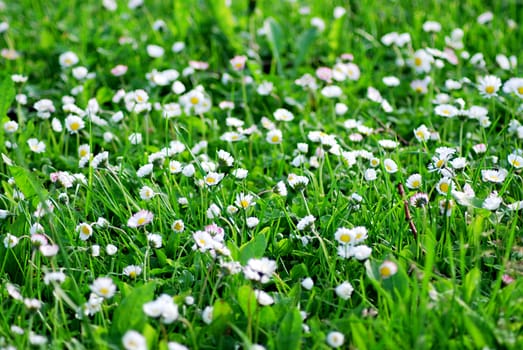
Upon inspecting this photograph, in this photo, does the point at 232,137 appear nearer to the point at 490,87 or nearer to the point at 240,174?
the point at 240,174

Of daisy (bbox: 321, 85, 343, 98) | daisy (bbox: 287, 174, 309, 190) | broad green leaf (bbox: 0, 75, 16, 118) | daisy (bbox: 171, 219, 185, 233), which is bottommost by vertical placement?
daisy (bbox: 171, 219, 185, 233)

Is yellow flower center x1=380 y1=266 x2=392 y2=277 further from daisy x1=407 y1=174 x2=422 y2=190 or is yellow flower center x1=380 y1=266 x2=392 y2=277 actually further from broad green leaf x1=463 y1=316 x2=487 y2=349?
daisy x1=407 y1=174 x2=422 y2=190

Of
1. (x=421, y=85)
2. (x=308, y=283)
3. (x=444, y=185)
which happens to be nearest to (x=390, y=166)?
(x=444, y=185)

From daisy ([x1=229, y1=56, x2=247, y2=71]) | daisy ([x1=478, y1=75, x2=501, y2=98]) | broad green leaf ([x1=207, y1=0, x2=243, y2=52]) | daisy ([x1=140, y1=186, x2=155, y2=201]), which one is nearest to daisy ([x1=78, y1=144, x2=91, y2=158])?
daisy ([x1=140, y1=186, x2=155, y2=201])

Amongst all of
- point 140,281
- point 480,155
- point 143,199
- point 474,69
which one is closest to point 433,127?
point 480,155

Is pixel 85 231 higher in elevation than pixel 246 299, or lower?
higher

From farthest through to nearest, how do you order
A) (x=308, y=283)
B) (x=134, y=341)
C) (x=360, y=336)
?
(x=308, y=283), (x=360, y=336), (x=134, y=341)

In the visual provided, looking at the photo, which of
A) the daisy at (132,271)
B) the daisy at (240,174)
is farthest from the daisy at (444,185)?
the daisy at (132,271)
